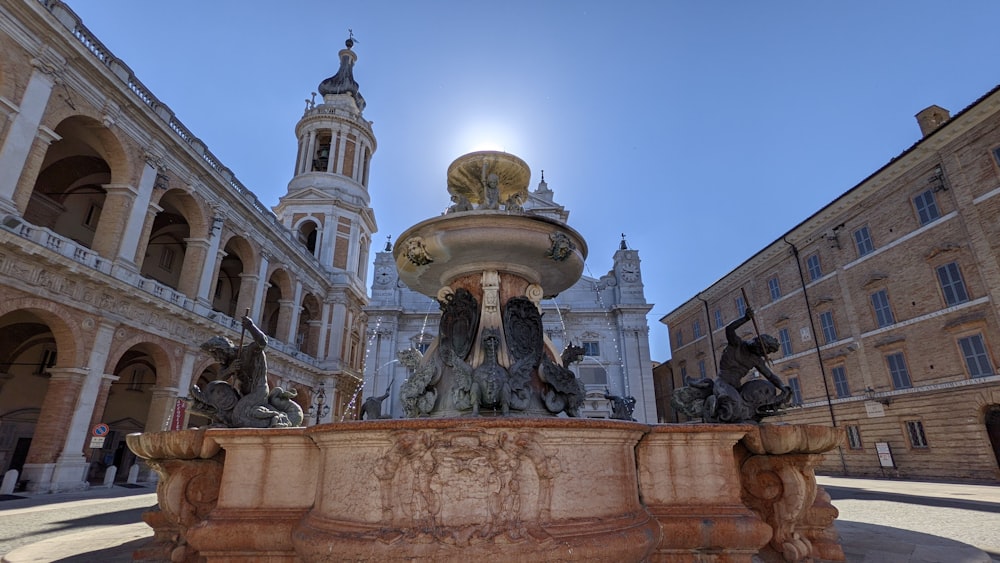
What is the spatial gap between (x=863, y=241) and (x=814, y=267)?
3.20m

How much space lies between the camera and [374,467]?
3.61 m

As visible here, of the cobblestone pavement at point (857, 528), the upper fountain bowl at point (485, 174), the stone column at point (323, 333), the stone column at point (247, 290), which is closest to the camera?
the cobblestone pavement at point (857, 528)

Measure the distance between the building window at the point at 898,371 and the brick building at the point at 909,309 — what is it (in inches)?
2.3

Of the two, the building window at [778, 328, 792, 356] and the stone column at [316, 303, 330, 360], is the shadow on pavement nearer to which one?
the building window at [778, 328, 792, 356]

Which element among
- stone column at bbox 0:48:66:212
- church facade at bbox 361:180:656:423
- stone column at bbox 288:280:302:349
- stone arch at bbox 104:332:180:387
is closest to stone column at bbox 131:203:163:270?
stone arch at bbox 104:332:180:387

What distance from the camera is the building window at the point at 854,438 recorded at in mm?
21781

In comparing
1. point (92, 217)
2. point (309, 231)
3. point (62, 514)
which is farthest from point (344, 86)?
point (62, 514)

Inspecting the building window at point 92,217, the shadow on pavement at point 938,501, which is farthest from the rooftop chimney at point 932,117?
the building window at point 92,217

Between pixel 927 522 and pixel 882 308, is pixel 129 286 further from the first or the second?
pixel 882 308

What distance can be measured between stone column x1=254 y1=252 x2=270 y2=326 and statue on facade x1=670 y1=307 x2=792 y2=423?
26.0 m

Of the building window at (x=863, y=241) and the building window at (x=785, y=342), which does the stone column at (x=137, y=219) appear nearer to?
the building window at (x=863, y=241)

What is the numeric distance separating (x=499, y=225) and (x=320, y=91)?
45.7 metres

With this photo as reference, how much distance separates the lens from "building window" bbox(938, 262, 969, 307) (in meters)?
17.8

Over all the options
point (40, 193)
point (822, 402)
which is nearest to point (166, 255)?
point (40, 193)
